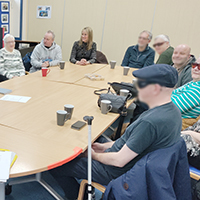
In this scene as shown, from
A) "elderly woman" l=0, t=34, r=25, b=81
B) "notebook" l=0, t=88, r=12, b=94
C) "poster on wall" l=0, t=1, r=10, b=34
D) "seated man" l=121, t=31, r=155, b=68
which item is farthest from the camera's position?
"poster on wall" l=0, t=1, r=10, b=34

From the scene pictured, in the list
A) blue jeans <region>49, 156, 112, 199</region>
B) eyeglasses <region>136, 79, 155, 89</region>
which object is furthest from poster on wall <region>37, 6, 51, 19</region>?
eyeglasses <region>136, 79, 155, 89</region>

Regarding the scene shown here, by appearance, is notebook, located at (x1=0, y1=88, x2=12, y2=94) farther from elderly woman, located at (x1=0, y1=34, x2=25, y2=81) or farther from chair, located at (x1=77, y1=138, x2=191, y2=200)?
chair, located at (x1=77, y1=138, x2=191, y2=200)

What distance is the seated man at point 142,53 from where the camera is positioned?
11.6 feet

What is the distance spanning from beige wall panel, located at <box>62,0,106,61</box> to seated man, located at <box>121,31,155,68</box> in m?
1.72

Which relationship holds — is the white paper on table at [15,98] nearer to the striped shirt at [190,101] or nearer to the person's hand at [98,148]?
the person's hand at [98,148]

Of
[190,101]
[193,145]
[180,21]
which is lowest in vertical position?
[193,145]

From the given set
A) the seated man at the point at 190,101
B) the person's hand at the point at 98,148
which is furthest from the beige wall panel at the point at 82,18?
the person's hand at the point at 98,148

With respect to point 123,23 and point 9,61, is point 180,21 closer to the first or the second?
point 123,23

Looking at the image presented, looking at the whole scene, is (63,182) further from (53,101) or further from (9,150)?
(53,101)

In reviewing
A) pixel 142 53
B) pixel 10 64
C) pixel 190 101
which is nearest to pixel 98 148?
pixel 190 101

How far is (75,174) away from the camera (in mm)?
1414

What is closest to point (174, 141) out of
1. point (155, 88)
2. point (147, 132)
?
point (147, 132)

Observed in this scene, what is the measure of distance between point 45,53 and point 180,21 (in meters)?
2.81

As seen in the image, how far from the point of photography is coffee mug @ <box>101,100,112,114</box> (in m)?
1.72
